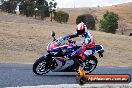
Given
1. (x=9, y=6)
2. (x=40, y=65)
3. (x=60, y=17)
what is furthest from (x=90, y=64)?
(x=60, y=17)

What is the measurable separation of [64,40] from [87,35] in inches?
25.9

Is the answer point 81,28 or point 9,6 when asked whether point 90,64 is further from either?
point 9,6

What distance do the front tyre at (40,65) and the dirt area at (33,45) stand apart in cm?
1265

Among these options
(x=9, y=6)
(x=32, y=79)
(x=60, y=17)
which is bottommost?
(x=60, y=17)

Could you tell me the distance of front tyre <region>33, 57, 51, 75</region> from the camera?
12555mm

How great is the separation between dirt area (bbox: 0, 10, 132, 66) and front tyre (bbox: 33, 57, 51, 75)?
12650 mm

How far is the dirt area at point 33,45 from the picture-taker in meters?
29.0

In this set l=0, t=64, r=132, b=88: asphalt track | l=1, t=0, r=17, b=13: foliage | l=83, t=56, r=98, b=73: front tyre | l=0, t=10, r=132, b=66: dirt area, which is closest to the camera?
l=0, t=64, r=132, b=88: asphalt track

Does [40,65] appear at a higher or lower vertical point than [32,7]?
higher

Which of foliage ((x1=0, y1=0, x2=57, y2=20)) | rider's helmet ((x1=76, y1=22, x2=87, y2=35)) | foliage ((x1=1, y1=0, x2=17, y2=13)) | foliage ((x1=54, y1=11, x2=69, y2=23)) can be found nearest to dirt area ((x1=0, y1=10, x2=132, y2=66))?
rider's helmet ((x1=76, y1=22, x2=87, y2=35))

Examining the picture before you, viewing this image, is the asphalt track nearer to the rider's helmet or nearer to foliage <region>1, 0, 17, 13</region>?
the rider's helmet

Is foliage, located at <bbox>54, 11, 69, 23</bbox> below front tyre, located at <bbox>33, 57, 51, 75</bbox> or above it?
below

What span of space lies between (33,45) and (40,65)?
21.1 metres

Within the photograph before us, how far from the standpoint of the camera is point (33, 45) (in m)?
33.6
